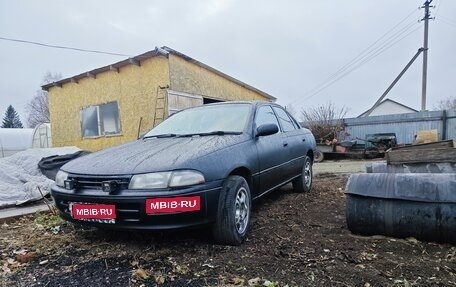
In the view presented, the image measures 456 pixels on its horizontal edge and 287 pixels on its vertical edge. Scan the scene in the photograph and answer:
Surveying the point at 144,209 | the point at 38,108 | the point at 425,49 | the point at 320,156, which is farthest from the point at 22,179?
the point at 38,108

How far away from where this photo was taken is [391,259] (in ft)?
8.52

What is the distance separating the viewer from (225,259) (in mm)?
2635

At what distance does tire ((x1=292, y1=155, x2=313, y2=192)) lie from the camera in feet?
17.1

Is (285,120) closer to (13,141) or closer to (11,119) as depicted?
(13,141)

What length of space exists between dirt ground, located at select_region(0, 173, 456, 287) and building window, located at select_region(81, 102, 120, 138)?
8.25 m

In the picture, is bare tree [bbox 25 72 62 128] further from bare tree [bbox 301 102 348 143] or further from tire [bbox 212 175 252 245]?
tire [bbox 212 175 252 245]

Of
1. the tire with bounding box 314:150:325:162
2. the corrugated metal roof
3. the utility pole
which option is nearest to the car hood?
the corrugated metal roof

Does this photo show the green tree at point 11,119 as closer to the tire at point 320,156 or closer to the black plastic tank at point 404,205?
the tire at point 320,156

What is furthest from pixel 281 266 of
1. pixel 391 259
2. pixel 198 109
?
pixel 198 109

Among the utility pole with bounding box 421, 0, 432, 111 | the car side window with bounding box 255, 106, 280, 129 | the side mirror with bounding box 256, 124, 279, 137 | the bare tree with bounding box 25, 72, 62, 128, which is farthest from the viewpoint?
the bare tree with bounding box 25, 72, 62, 128

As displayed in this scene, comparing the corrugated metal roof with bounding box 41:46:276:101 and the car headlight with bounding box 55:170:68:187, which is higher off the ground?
the corrugated metal roof with bounding box 41:46:276:101

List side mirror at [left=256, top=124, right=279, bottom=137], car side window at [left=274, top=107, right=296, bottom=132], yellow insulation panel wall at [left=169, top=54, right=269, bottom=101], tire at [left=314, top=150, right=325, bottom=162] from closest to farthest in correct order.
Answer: side mirror at [left=256, top=124, right=279, bottom=137] → car side window at [left=274, top=107, right=296, bottom=132] → yellow insulation panel wall at [left=169, top=54, right=269, bottom=101] → tire at [left=314, top=150, right=325, bottom=162]

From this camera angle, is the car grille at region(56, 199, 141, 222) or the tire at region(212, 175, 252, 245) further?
the tire at region(212, 175, 252, 245)

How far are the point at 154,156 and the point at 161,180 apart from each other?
1.30ft
